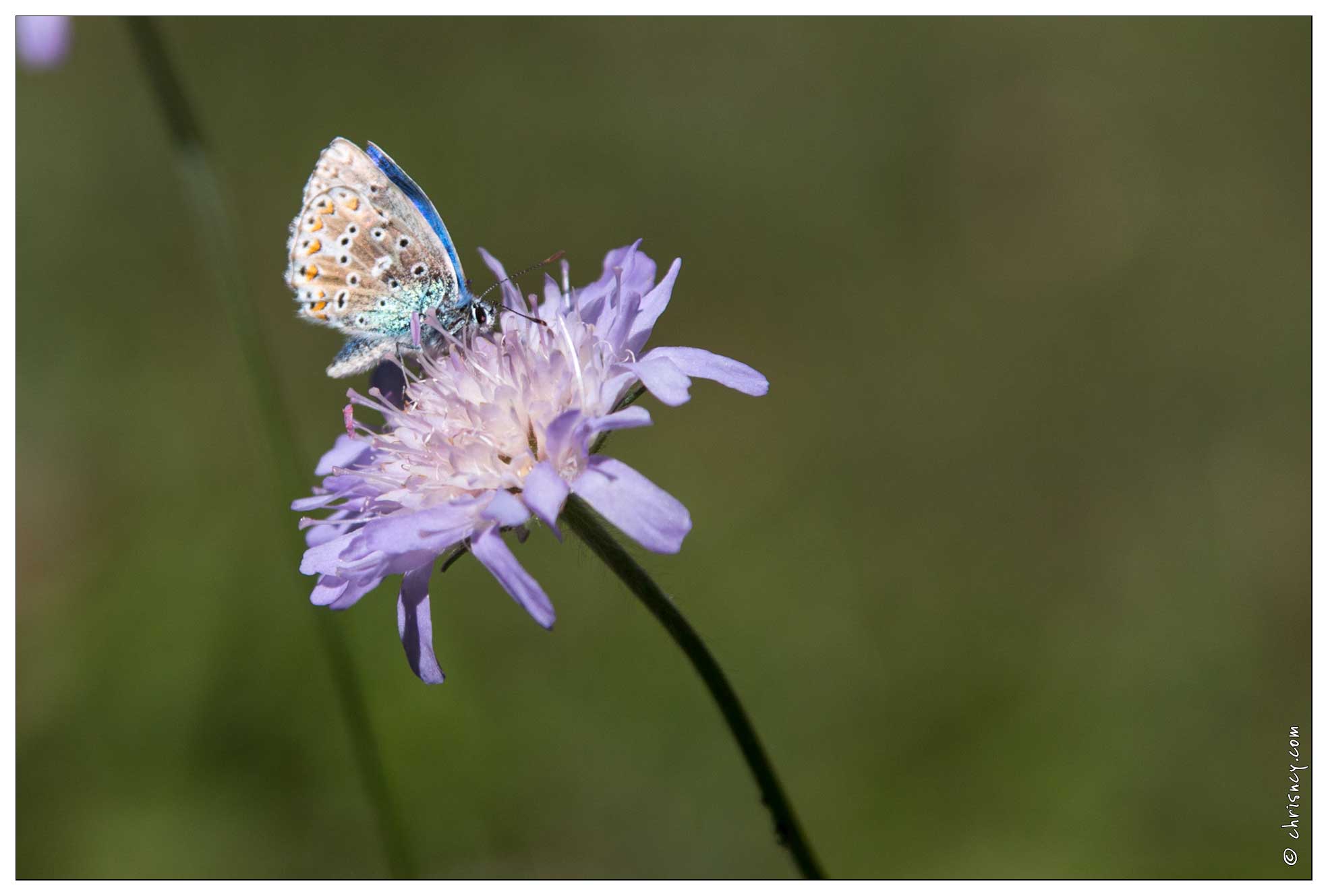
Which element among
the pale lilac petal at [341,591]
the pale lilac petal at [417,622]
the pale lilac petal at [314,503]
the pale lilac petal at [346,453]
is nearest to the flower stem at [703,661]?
the pale lilac petal at [417,622]

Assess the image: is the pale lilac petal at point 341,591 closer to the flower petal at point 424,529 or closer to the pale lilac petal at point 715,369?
the flower petal at point 424,529

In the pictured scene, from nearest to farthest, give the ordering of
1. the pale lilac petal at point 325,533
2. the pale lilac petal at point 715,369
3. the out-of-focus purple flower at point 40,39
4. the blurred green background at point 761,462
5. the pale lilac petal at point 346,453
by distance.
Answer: the pale lilac petal at point 715,369 < the pale lilac petal at point 325,533 < the pale lilac petal at point 346,453 < the out-of-focus purple flower at point 40,39 < the blurred green background at point 761,462

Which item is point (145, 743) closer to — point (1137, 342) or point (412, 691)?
point (412, 691)

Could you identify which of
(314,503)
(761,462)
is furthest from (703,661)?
(761,462)

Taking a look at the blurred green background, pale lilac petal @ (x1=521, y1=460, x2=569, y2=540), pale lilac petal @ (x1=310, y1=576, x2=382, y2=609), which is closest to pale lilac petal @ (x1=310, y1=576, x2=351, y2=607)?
pale lilac petal @ (x1=310, y1=576, x2=382, y2=609)

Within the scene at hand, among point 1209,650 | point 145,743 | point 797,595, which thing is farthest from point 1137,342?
point 145,743
